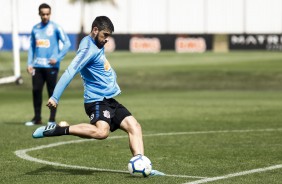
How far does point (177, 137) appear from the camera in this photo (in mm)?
16094

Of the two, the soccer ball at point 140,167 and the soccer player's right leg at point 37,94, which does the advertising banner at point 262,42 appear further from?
the soccer ball at point 140,167

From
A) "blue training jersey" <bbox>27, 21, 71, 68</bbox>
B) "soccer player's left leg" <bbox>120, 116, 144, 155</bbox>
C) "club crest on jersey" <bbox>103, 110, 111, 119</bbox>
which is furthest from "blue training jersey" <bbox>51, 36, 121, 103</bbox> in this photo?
"blue training jersey" <bbox>27, 21, 71, 68</bbox>

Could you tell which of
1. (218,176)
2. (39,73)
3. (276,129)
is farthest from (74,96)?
(218,176)

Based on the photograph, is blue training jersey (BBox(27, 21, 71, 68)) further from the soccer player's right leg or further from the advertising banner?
the advertising banner

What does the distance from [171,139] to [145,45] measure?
4448 centimetres

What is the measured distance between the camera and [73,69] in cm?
1135

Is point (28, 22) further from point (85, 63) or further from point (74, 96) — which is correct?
point (85, 63)

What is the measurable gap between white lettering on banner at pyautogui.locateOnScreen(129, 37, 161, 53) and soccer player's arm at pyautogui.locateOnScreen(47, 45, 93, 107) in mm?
47879

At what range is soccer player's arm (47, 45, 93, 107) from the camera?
37.0 ft

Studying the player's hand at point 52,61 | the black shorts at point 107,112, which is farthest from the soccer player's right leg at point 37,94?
Result: the black shorts at point 107,112

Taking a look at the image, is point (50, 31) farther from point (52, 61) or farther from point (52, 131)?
point (52, 131)

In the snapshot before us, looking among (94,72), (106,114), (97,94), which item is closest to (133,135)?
(106,114)

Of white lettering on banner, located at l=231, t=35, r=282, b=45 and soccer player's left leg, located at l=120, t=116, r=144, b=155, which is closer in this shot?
soccer player's left leg, located at l=120, t=116, r=144, b=155

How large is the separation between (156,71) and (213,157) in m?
26.8
